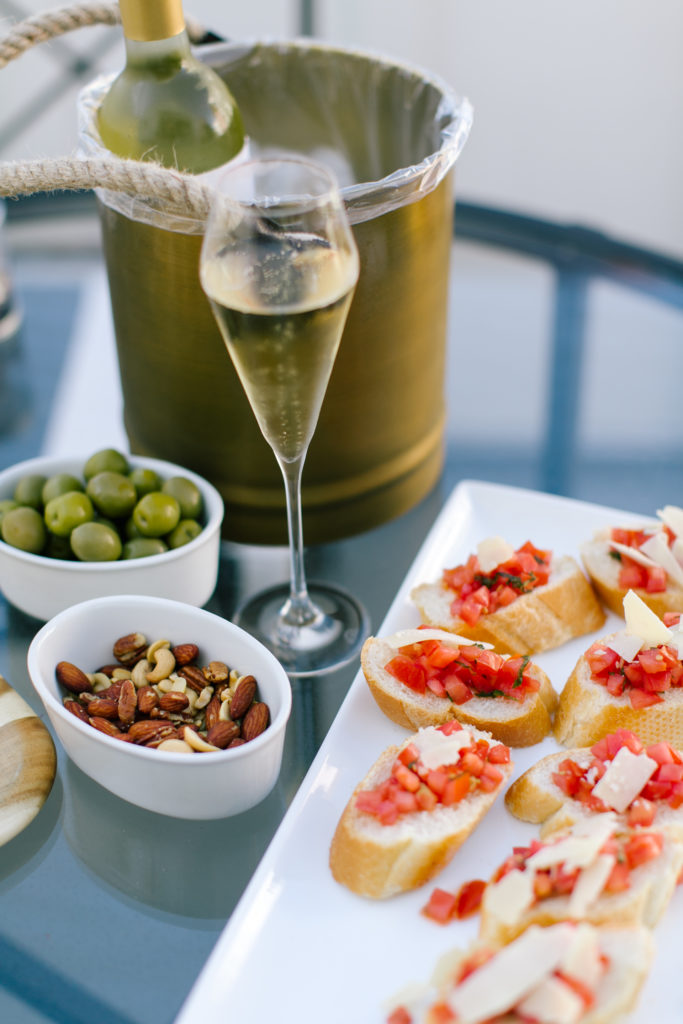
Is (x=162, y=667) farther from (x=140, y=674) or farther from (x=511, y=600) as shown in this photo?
(x=511, y=600)

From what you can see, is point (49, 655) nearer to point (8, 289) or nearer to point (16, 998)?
point (16, 998)

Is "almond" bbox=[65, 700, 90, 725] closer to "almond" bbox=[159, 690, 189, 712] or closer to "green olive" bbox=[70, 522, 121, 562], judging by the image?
"almond" bbox=[159, 690, 189, 712]

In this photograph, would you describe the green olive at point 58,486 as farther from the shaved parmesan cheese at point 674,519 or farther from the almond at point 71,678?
the shaved parmesan cheese at point 674,519

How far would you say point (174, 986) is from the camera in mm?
1094

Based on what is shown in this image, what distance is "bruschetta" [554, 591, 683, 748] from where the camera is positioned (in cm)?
127

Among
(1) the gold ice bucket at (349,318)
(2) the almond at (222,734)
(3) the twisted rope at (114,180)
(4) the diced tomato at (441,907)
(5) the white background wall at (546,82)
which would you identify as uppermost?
(3) the twisted rope at (114,180)

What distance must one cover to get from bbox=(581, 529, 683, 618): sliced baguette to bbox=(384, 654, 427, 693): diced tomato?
Answer: 12.5 inches

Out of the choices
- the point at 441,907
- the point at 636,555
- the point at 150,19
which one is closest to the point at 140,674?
the point at 441,907

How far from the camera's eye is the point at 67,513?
142 cm

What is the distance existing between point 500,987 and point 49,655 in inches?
25.3

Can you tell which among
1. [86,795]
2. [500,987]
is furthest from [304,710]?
[500,987]

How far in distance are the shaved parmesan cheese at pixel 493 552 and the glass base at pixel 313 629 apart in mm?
203

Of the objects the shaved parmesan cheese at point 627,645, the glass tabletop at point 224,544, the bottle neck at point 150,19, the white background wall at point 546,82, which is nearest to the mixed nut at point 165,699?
the glass tabletop at point 224,544

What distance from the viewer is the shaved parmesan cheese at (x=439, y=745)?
1.18m
